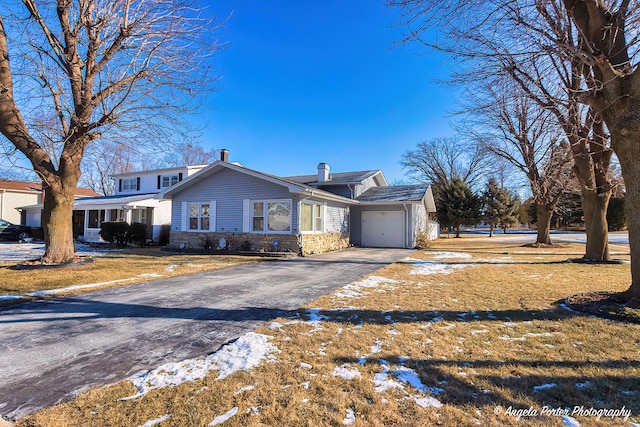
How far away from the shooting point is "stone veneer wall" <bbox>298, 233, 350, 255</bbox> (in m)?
13.8

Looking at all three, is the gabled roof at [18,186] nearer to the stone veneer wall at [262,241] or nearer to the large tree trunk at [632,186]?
the stone veneer wall at [262,241]

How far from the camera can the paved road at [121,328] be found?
2953 mm

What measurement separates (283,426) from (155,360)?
1.83m

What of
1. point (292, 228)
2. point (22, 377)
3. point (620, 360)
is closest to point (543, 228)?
point (292, 228)

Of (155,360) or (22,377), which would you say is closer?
(22,377)

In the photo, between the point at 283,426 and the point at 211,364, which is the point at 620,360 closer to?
the point at 283,426

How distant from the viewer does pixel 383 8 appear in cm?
563

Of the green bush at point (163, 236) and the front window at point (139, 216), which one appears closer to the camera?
the green bush at point (163, 236)

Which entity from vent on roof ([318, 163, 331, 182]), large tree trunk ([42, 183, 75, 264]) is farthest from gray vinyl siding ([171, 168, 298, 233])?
vent on roof ([318, 163, 331, 182])

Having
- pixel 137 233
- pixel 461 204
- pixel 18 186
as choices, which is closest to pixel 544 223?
pixel 461 204

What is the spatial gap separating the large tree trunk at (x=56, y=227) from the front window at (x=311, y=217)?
8.08 m

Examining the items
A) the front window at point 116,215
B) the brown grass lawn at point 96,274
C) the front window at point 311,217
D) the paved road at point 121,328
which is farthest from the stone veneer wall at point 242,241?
the front window at point 116,215

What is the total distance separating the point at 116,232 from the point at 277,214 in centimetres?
1002

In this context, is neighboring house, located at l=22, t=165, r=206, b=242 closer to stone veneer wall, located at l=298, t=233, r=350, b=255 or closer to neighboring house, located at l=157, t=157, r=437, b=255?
neighboring house, located at l=157, t=157, r=437, b=255
